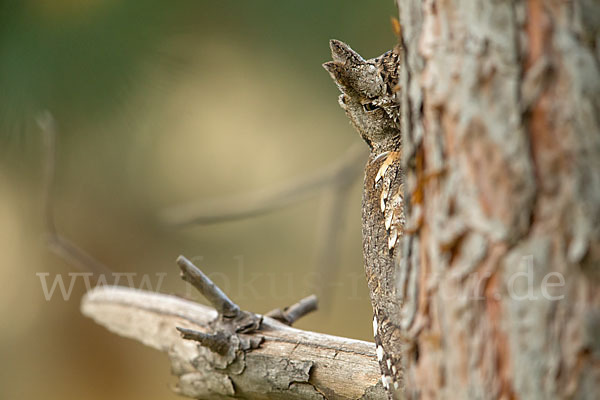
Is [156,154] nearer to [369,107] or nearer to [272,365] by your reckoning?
[272,365]

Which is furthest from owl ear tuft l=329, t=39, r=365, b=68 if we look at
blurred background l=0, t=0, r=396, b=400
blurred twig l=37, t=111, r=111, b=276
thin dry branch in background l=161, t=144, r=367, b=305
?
blurred background l=0, t=0, r=396, b=400

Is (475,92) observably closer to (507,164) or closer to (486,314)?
(507,164)

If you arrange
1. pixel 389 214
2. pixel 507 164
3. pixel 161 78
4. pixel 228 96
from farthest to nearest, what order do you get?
1. pixel 228 96
2. pixel 161 78
3. pixel 389 214
4. pixel 507 164

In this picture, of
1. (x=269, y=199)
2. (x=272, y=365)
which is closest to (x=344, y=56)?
(x=272, y=365)

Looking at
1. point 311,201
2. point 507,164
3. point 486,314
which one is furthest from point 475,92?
point 311,201

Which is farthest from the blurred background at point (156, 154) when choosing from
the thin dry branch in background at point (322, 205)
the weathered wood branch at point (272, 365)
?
the weathered wood branch at point (272, 365)

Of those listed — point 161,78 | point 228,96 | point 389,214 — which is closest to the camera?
point 389,214

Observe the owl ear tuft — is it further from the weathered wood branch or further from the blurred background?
the blurred background
